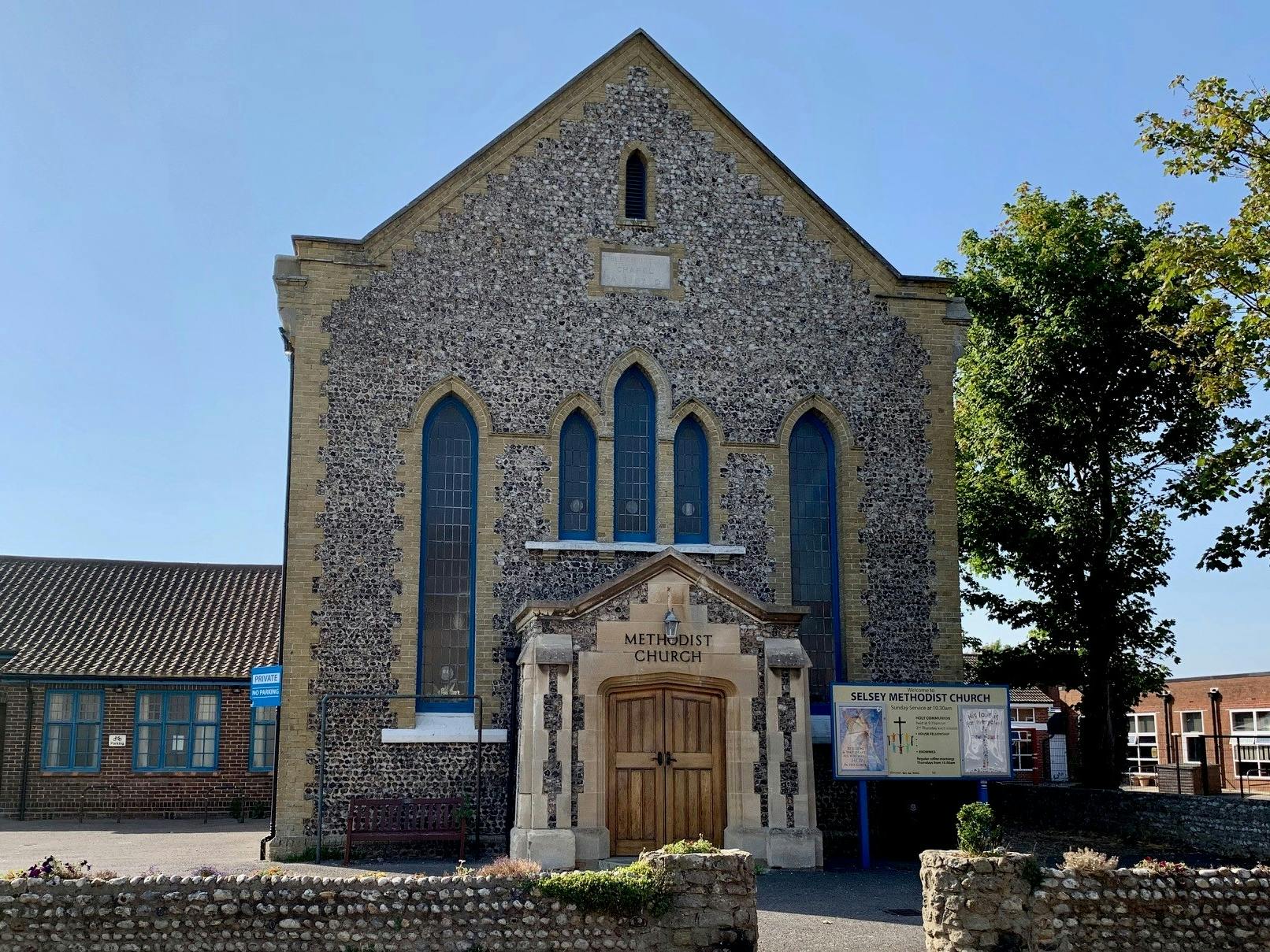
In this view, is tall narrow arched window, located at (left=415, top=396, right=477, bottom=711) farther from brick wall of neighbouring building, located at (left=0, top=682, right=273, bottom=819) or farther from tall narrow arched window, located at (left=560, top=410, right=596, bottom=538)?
brick wall of neighbouring building, located at (left=0, top=682, right=273, bottom=819)

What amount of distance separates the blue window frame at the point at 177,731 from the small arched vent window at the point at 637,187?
15858 millimetres

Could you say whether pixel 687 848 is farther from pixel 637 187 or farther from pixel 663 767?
pixel 637 187

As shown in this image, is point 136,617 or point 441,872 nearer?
point 441,872

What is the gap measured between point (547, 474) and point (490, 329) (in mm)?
2669

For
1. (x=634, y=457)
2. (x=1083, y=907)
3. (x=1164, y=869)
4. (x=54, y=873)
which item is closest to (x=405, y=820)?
(x=634, y=457)

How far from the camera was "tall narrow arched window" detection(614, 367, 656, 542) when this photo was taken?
72.1 ft

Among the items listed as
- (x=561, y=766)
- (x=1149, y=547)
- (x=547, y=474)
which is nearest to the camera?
(x=561, y=766)

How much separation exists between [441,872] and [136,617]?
60.6 ft

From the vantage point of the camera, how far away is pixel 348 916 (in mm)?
11820

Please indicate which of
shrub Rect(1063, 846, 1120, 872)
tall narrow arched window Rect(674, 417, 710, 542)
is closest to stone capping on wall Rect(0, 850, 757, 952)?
shrub Rect(1063, 846, 1120, 872)

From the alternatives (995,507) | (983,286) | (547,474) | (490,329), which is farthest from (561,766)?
(983,286)

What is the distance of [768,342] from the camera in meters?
22.8

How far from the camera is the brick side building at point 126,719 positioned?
2956cm

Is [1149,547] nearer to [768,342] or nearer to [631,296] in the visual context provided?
[768,342]
